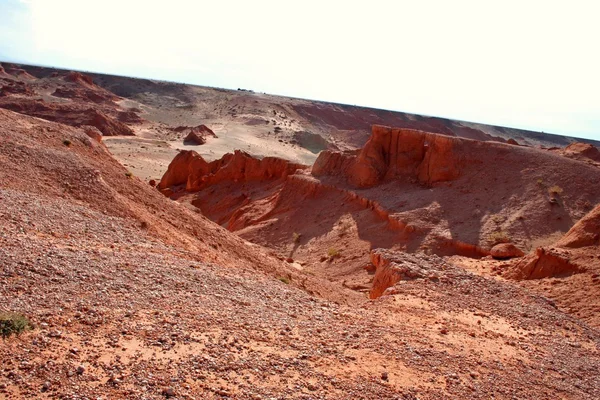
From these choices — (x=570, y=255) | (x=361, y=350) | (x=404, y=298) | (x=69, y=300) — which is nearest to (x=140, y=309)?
(x=69, y=300)

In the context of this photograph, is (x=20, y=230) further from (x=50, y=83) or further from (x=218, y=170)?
(x=50, y=83)

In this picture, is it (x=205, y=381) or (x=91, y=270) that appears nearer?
(x=205, y=381)

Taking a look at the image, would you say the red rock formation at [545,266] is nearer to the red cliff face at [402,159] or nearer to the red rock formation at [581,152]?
the red cliff face at [402,159]

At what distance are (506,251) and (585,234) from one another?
2.77 meters

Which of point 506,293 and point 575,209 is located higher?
point 575,209

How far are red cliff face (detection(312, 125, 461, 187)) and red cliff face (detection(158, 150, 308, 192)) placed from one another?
3.74 metres

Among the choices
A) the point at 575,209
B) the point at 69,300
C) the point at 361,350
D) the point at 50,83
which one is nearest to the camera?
the point at 69,300

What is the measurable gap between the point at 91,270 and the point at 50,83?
262ft

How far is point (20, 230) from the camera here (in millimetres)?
7953

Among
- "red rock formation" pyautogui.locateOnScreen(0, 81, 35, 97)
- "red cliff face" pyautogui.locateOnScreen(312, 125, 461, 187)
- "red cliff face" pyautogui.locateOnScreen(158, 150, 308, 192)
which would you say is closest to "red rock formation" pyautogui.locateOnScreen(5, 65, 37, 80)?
"red rock formation" pyautogui.locateOnScreen(0, 81, 35, 97)

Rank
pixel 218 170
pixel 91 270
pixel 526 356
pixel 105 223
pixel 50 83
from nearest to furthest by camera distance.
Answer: pixel 91 270 → pixel 526 356 → pixel 105 223 → pixel 218 170 → pixel 50 83

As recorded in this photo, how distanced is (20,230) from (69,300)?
2.60m

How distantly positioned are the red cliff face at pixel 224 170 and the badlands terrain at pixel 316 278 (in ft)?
5.93

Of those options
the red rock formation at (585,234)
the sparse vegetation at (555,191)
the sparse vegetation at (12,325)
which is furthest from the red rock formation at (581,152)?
the sparse vegetation at (12,325)
